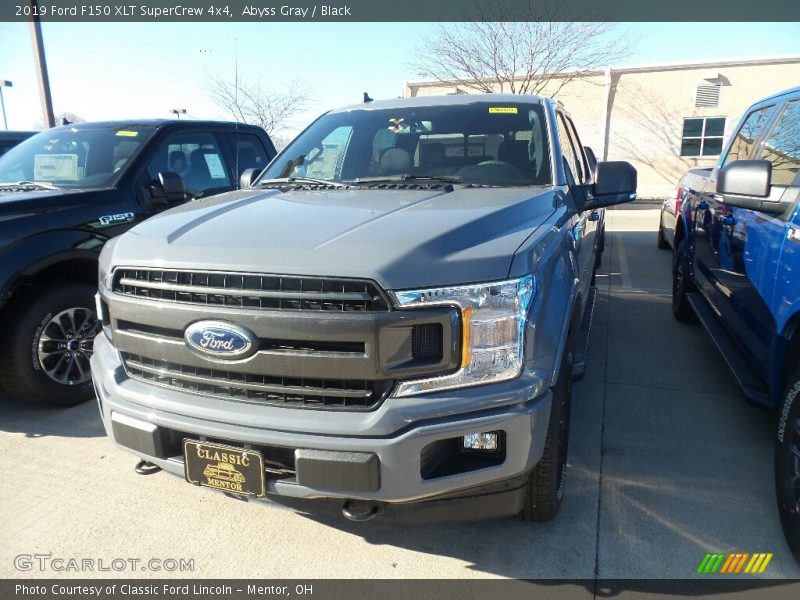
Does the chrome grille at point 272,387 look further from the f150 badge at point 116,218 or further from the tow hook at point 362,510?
the f150 badge at point 116,218

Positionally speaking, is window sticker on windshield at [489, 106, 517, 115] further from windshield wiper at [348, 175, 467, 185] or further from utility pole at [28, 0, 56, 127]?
utility pole at [28, 0, 56, 127]

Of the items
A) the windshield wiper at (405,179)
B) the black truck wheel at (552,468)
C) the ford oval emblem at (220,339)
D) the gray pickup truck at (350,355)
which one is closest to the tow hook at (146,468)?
the gray pickup truck at (350,355)

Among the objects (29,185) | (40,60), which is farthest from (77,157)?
(40,60)

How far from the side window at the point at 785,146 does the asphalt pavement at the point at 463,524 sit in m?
1.55

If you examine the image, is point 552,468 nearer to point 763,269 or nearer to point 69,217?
point 763,269

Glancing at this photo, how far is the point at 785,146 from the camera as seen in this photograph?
11.1 ft

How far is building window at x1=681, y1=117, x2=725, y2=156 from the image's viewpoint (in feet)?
68.4

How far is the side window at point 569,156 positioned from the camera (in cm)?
345

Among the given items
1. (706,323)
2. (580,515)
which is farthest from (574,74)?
(580,515)

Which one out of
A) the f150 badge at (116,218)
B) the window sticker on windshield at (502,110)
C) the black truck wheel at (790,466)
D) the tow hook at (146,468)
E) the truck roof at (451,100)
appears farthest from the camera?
the f150 badge at (116,218)

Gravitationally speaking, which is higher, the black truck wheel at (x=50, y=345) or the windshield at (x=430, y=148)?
the windshield at (x=430, y=148)

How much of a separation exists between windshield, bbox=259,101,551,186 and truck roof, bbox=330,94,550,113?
51mm

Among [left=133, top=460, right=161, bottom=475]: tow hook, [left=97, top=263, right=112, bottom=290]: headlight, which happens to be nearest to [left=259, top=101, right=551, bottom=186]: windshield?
[left=97, top=263, right=112, bottom=290]: headlight

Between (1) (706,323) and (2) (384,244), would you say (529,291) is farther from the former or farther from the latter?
(1) (706,323)
